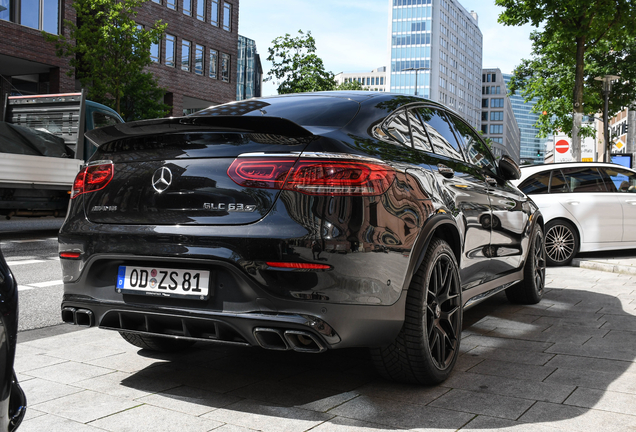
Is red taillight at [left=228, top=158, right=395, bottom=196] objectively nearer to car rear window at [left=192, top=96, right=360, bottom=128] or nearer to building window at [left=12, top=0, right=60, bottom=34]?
car rear window at [left=192, top=96, right=360, bottom=128]

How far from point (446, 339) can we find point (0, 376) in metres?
2.54

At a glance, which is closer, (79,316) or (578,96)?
(79,316)

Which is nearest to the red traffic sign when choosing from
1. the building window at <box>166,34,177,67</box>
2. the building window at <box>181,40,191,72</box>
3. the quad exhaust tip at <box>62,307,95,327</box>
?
the quad exhaust tip at <box>62,307,95,327</box>

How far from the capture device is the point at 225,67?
4316cm

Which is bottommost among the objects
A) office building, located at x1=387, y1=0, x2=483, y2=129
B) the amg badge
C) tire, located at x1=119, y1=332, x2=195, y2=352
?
tire, located at x1=119, y1=332, x2=195, y2=352

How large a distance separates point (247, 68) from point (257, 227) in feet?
276

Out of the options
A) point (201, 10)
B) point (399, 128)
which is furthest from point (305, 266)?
point (201, 10)

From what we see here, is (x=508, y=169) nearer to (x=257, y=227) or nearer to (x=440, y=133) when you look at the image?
(x=440, y=133)

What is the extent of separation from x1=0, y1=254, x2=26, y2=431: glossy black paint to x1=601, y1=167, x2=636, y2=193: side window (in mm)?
9822

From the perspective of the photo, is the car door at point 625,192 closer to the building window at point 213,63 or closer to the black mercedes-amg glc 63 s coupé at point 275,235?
the black mercedes-amg glc 63 s coupé at point 275,235

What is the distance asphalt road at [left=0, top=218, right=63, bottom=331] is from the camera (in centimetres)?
582

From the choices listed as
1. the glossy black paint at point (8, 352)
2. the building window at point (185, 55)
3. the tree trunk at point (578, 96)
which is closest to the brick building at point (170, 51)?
the building window at point (185, 55)

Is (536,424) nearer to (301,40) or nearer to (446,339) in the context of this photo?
(446,339)

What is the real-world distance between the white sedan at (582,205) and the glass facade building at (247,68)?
7189 centimetres
